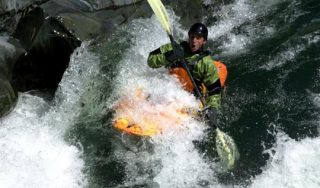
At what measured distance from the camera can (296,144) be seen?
6.65 meters

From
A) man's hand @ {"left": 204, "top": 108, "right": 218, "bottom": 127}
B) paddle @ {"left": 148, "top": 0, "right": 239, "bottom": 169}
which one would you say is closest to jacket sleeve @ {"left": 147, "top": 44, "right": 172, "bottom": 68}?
paddle @ {"left": 148, "top": 0, "right": 239, "bottom": 169}

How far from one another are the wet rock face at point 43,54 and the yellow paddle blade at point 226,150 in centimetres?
275

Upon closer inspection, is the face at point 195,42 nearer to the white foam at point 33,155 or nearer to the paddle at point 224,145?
the paddle at point 224,145

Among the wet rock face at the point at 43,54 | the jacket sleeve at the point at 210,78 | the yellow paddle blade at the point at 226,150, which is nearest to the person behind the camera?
the yellow paddle blade at the point at 226,150

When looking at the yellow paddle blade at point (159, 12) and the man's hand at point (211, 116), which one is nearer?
the man's hand at point (211, 116)

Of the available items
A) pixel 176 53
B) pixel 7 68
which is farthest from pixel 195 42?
pixel 7 68

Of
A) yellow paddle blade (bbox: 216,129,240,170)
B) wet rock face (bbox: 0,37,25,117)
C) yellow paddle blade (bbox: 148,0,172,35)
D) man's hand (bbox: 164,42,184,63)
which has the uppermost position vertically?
wet rock face (bbox: 0,37,25,117)

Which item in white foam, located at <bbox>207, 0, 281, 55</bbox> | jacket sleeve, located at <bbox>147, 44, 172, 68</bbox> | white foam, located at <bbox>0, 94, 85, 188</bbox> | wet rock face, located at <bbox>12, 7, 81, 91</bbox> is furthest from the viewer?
white foam, located at <bbox>207, 0, 281, 55</bbox>

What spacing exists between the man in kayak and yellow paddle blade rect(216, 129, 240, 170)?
0.34m

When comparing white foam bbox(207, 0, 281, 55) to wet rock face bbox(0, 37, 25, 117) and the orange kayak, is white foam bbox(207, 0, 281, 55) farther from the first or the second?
wet rock face bbox(0, 37, 25, 117)

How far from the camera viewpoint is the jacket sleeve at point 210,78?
22.2ft

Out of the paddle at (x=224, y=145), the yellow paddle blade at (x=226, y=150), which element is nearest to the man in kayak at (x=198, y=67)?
the paddle at (x=224, y=145)

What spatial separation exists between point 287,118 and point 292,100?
0.44 meters

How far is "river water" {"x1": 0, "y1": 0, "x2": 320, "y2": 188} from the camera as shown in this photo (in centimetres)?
636
